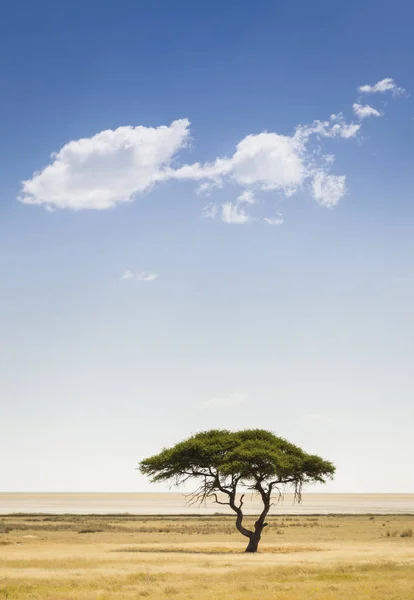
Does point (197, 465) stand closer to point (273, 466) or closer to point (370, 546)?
point (273, 466)

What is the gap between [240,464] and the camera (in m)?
51.4

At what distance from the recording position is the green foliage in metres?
51.9

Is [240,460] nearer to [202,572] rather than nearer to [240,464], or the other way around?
[240,464]

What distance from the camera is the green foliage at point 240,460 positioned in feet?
170

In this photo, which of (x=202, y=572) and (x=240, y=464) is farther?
(x=240, y=464)

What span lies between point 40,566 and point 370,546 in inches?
1166

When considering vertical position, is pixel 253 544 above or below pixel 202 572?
below

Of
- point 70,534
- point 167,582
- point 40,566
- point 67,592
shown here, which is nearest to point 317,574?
point 167,582

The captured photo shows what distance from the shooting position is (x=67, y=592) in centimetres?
2795

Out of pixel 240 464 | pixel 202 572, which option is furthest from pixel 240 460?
pixel 202 572

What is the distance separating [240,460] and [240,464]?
0.62 m

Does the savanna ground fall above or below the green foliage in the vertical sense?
below

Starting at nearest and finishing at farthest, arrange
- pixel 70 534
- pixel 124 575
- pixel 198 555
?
1. pixel 124 575
2. pixel 198 555
3. pixel 70 534

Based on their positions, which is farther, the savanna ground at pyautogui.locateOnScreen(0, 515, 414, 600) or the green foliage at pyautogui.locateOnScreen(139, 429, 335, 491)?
the green foliage at pyautogui.locateOnScreen(139, 429, 335, 491)
